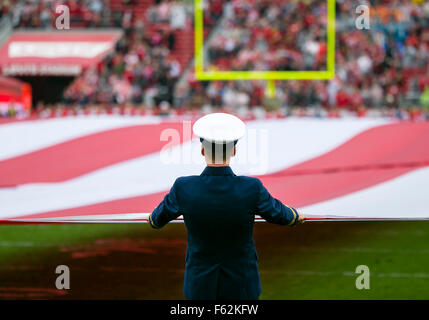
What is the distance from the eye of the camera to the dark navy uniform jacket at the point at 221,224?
207 centimetres

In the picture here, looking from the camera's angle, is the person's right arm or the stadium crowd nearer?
the person's right arm

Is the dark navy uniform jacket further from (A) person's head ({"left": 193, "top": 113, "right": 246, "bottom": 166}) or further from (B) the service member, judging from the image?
(A) person's head ({"left": 193, "top": 113, "right": 246, "bottom": 166})

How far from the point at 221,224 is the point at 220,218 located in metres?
0.02

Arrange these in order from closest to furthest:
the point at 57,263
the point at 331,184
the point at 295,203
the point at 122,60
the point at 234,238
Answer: the point at 234,238 < the point at 295,203 < the point at 331,184 < the point at 57,263 < the point at 122,60

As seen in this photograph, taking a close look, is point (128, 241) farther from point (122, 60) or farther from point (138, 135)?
point (122, 60)

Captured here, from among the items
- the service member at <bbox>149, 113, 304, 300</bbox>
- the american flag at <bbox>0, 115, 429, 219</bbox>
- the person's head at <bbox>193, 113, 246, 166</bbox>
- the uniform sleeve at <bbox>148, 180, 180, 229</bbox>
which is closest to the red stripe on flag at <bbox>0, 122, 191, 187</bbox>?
the american flag at <bbox>0, 115, 429, 219</bbox>

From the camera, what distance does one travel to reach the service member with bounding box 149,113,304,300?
2068 millimetres

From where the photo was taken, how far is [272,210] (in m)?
2.11

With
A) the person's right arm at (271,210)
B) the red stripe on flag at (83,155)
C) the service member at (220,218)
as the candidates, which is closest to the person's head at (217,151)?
the service member at (220,218)

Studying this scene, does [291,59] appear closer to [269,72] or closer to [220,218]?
[269,72]

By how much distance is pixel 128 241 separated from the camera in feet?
17.5

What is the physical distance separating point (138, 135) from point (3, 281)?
5.60 feet

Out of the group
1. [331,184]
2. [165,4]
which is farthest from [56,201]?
[165,4]
